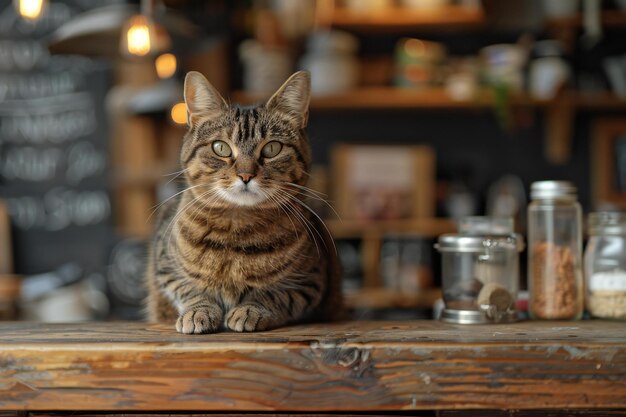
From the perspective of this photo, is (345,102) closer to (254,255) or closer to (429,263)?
(429,263)

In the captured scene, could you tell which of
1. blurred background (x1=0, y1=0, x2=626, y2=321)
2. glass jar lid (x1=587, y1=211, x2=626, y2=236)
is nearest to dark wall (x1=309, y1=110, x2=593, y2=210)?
blurred background (x1=0, y1=0, x2=626, y2=321)

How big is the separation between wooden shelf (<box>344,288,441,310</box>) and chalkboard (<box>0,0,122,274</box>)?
1.34 metres

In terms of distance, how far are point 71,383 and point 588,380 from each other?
0.61 meters

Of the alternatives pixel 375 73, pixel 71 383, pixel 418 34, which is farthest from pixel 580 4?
pixel 71 383

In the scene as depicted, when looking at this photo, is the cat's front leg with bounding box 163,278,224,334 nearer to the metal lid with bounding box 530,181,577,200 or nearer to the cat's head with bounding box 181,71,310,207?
the cat's head with bounding box 181,71,310,207

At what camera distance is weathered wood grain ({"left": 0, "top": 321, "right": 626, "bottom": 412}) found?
774 mm

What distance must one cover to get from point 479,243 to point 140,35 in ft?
3.32

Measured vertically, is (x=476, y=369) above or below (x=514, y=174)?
below

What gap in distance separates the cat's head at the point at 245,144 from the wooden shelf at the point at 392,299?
1.83 meters

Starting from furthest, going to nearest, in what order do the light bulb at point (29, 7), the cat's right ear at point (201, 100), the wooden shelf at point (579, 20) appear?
the wooden shelf at point (579, 20), the light bulb at point (29, 7), the cat's right ear at point (201, 100)

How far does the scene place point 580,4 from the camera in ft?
9.48

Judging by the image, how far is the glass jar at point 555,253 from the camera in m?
1.04

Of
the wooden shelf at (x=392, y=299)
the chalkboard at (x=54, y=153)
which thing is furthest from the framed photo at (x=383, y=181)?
the chalkboard at (x=54, y=153)

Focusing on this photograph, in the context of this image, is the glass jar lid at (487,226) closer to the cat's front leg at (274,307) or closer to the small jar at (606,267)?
the small jar at (606,267)
